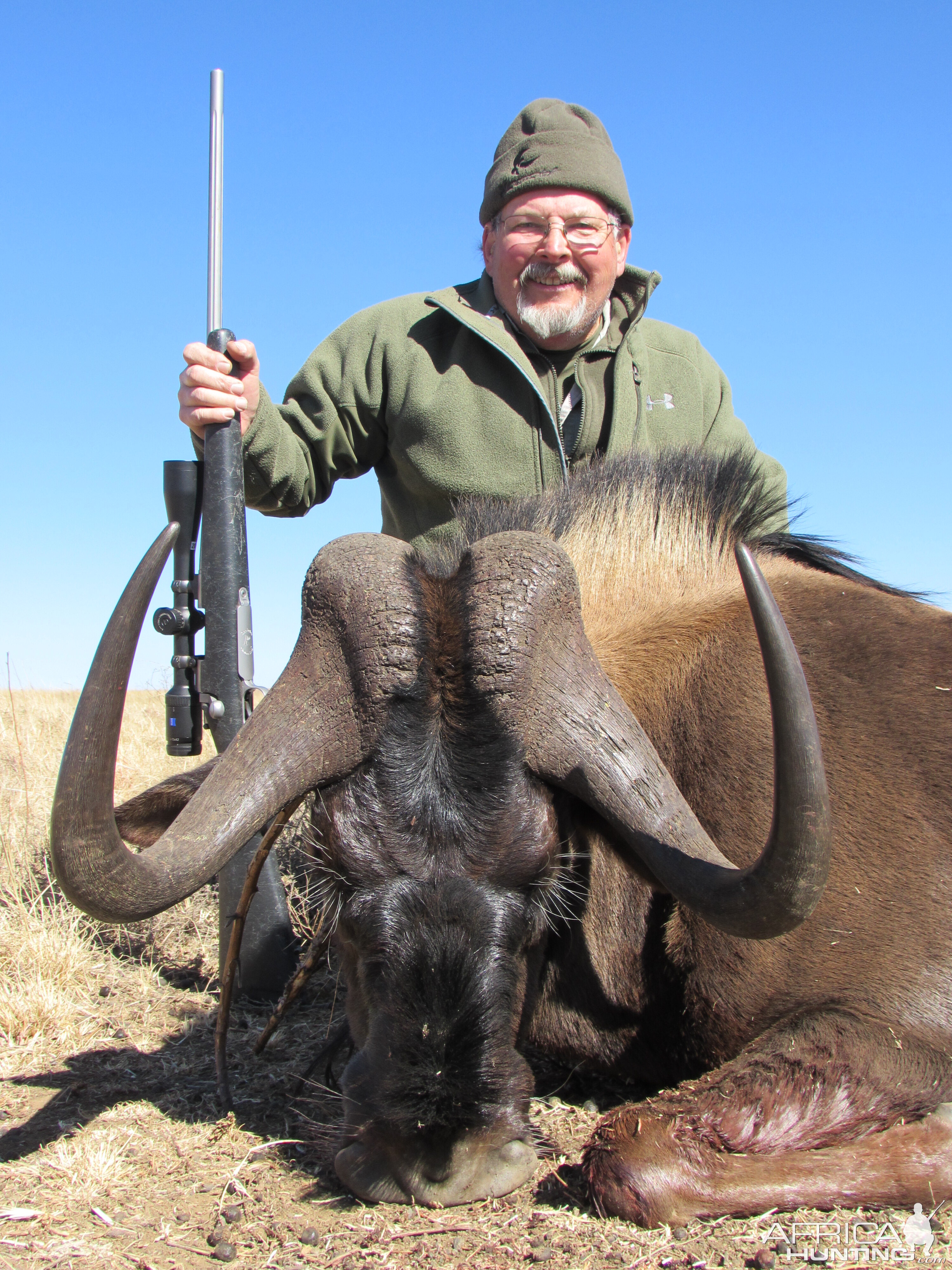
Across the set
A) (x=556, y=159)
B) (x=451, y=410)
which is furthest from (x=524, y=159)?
(x=451, y=410)

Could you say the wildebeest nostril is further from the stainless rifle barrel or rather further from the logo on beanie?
the logo on beanie

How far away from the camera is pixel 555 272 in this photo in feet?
17.5

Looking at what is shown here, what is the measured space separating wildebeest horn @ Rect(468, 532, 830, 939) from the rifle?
180cm

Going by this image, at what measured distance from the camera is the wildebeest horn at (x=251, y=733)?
2061 millimetres

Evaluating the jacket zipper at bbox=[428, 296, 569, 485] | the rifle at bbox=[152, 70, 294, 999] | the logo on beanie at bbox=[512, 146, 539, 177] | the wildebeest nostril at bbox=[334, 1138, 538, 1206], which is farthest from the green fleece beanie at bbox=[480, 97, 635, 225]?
the wildebeest nostril at bbox=[334, 1138, 538, 1206]

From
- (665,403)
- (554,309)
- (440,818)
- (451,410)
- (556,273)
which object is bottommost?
(440,818)

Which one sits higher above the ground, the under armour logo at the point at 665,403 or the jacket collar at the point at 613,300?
the jacket collar at the point at 613,300

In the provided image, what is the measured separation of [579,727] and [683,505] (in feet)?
4.44

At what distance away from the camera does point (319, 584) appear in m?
2.70

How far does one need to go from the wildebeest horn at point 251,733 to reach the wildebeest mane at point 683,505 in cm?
85

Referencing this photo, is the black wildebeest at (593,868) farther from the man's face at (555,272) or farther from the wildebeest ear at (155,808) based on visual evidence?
the man's face at (555,272)

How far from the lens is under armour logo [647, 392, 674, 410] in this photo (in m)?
5.52

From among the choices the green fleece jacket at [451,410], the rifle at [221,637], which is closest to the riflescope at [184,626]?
the rifle at [221,637]

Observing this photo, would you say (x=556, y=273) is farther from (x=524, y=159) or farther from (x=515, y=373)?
(x=524, y=159)
